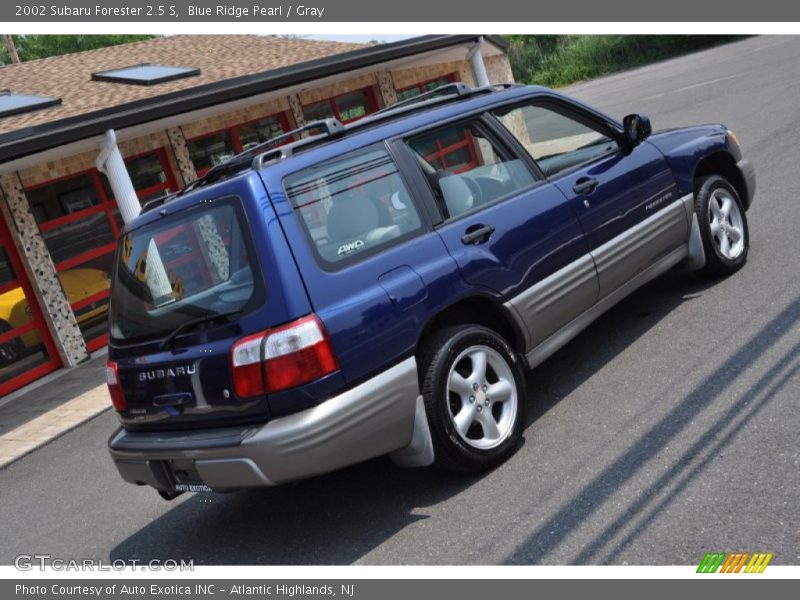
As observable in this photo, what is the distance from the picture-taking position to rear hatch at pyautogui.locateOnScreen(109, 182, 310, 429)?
4.16m

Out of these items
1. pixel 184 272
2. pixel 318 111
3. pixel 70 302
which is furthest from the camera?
pixel 318 111

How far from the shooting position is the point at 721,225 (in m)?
6.83

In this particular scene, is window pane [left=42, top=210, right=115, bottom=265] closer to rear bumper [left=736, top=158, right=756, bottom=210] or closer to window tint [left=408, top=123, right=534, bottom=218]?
window tint [left=408, top=123, right=534, bottom=218]

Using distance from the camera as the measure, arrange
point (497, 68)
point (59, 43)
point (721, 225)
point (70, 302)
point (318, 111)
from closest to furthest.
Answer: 1. point (721, 225)
2. point (70, 302)
3. point (318, 111)
4. point (497, 68)
5. point (59, 43)

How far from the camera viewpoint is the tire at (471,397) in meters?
4.48

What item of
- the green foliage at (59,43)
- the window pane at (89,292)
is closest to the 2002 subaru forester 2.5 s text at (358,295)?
the window pane at (89,292)

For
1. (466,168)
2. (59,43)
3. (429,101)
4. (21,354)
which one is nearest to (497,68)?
(21,354)

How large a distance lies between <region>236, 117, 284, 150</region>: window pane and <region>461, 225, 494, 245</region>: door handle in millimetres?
10461

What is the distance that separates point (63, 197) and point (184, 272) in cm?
864

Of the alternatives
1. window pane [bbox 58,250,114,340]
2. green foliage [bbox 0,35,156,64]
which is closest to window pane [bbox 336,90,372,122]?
window pane [bbox 58,250,114,340]

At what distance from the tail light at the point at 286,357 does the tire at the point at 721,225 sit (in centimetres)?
365

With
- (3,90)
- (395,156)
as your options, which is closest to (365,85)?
(3,90)

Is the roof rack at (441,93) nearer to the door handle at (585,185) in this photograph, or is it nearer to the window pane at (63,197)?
the door handle at (585,185)

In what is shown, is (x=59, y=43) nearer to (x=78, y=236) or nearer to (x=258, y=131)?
(x=258, y=131)
